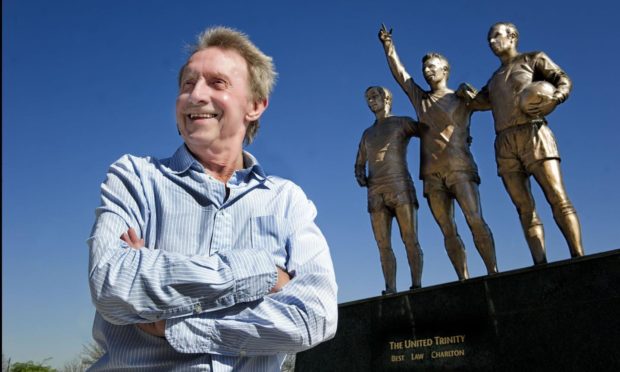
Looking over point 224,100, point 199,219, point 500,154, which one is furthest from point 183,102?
point 500,154

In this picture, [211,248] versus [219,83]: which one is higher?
[219,83]

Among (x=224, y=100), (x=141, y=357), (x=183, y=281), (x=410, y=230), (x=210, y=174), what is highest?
(x=410, y=230)

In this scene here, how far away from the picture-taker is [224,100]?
64.4 inches

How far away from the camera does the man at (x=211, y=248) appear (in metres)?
1.40

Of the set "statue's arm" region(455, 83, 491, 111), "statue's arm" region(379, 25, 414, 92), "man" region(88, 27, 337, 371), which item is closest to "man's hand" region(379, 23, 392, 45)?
"statue's arm" region(379, 25, 414, 92)

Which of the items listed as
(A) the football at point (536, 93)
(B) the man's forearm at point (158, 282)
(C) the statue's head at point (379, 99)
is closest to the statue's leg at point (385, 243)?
(C) the statue's head at point (379, 99)

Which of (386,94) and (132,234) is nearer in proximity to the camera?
(132,234)

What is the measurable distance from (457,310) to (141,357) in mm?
5413

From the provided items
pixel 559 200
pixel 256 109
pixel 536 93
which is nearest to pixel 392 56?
pixel 536 93

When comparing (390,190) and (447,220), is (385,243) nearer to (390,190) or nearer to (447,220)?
(390,190)

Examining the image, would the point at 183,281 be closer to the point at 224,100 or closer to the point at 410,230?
the point at 224,100

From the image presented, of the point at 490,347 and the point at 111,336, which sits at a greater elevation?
the point at 490,347

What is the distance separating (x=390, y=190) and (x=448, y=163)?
0.92 m

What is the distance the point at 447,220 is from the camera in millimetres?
7527
